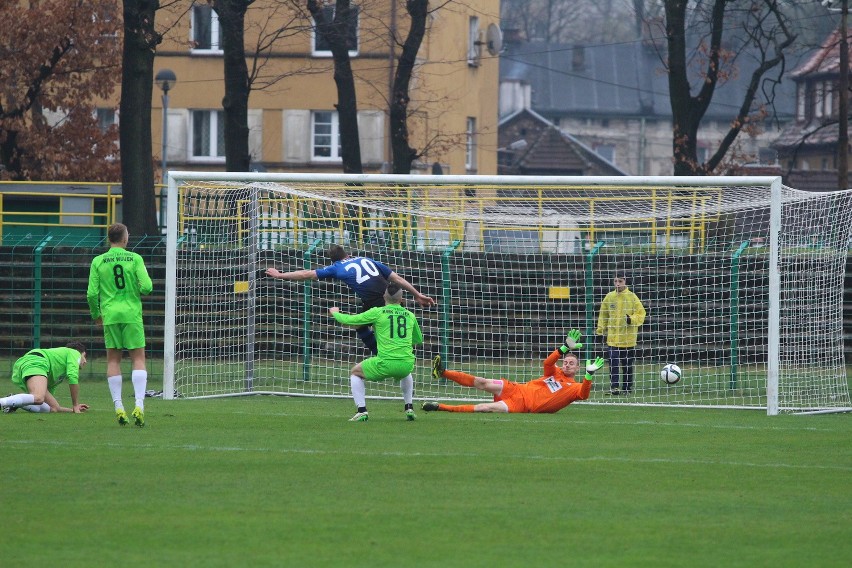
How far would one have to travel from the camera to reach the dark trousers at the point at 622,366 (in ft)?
63.4

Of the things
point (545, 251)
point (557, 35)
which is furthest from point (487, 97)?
point (557, 35)

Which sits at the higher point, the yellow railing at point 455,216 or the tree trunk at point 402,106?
the tree trunk at point 402,106

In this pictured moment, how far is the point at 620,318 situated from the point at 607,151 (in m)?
80.9

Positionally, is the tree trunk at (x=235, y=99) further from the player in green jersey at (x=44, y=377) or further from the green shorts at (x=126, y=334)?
the green shorts at (x=126, y=334)

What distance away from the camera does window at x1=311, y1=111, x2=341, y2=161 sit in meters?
49.2

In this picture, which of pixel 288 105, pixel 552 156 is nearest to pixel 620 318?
pixel 288 105

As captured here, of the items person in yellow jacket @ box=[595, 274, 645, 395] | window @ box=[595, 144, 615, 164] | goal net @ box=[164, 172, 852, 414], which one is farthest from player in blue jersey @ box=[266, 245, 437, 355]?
window @ box=[595, 144, 615, 164]

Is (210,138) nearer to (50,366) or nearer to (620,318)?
(620,318)

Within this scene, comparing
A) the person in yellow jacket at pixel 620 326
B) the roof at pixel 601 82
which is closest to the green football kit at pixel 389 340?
the person in yellow jacket at pixel 620 326

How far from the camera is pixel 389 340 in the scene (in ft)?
45.9

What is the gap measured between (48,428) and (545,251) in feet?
34.2

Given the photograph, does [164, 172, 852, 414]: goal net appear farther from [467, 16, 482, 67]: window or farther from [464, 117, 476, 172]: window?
[464, 117, 476, 172]: window

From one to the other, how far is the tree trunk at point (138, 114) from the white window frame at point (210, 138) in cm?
2475

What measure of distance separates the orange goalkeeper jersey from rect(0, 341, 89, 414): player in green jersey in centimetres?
492
